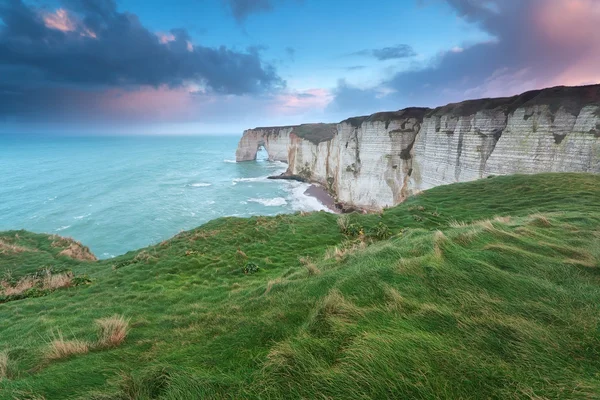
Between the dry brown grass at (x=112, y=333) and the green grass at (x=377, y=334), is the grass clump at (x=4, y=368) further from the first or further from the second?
the dry brown grass at (x=112, y=333)

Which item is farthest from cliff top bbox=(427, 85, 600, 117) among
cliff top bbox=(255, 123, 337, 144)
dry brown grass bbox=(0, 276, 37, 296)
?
cliff top bbox=(255, 123, 337, 144)

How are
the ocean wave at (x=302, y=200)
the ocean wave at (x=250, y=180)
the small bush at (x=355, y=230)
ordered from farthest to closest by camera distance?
1. the ocean wave at (x=250, y=180)
2. the ocean wave at (x=302, y=200)
3. the small bush at (x=355, y=230)

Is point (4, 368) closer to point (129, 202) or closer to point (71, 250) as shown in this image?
point (71, 250)

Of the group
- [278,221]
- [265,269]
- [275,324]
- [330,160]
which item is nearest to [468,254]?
[275,324]

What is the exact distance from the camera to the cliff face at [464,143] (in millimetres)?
17031

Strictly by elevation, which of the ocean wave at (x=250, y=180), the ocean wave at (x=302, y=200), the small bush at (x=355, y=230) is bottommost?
the ocean wave at (x=302, y=200)

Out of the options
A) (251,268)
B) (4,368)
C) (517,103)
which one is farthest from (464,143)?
(4,368)

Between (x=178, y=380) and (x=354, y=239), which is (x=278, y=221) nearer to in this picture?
(x=354, y=239)

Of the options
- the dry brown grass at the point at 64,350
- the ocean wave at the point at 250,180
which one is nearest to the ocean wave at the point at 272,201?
the ocean wave at the point at 250,180

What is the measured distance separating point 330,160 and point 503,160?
A: 31673 millimetres

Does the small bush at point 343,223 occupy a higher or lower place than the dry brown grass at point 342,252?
lower

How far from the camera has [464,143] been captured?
23516 millimetres

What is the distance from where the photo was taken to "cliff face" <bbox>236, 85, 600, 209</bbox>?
17031mm

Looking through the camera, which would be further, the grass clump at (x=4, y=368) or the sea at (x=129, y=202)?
the sea at (x=129, y=202)
